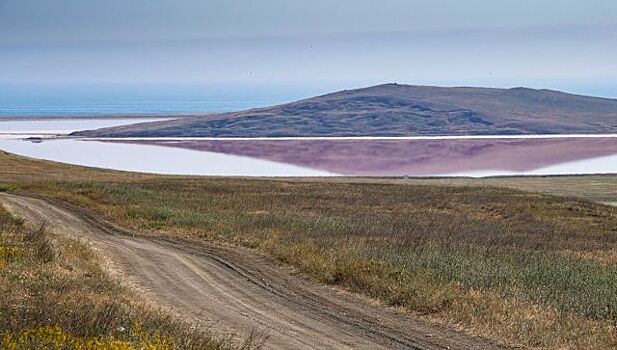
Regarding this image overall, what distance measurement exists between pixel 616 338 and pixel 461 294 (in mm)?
3439

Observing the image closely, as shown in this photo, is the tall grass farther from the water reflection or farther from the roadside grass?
the water reflection

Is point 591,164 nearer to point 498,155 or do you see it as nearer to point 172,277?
point 498,155

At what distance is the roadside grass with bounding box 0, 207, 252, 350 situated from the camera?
9508 millimetres

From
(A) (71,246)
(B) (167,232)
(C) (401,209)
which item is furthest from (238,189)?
(A) (71,246)

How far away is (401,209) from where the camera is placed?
43.9 metres

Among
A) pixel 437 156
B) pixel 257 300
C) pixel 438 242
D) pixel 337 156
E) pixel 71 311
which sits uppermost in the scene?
pixel 71 311

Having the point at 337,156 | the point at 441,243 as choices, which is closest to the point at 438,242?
the point at 441,243

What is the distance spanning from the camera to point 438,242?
2555 centimetres

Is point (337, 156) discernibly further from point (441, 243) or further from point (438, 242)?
point (441, 243)

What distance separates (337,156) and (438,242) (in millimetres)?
123561

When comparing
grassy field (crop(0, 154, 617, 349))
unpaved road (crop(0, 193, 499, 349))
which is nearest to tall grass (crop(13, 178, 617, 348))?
grassy field (crop(0, 154, 617, 349))

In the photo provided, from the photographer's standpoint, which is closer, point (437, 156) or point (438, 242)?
point (438, 242)

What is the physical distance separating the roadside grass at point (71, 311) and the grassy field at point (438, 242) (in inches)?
184

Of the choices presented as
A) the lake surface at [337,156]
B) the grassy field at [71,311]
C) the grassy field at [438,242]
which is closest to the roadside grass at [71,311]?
the grassy field at [71,311]
